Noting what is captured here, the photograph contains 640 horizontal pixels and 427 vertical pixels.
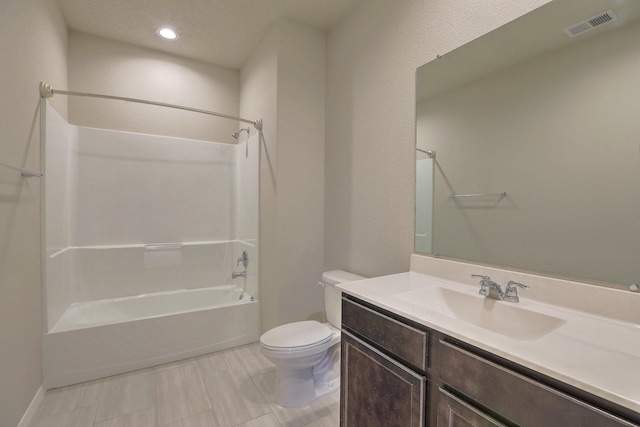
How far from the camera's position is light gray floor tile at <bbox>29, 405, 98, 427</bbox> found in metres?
1.56

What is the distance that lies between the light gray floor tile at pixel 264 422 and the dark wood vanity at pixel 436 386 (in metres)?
0.54

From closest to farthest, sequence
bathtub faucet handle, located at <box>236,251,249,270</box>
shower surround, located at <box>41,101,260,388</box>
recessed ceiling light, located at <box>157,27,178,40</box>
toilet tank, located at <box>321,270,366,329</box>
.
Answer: toilet tank, located at <box>321,270,366,329</box>, shower surround, located at <box>41,101,260,388</box>, recessed ceiling light, located at <box>157,27,178,40</box>, bathtub faucet handle, located at <box>236,251,249,270</box>

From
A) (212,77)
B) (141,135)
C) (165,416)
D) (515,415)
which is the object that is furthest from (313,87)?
(165,416)

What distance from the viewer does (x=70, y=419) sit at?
1.60m

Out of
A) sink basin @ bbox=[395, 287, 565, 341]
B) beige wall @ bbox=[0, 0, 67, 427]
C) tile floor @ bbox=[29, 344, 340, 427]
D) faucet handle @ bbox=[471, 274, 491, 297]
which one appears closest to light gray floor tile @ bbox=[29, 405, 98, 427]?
tile floor @ bbox=[29, 344, 340, 427]

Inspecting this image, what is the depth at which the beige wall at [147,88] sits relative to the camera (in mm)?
2637

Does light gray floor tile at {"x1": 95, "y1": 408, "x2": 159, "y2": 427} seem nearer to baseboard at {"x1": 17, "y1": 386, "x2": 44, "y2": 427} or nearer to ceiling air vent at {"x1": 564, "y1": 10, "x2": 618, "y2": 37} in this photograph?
baseboard at {"x1": 17, "y1": 386, "x2": 44, "y2": 427}

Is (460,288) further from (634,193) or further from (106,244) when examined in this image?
(106,244)

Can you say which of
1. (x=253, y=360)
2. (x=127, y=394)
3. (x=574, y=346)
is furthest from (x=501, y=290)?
(x=127, y=394)

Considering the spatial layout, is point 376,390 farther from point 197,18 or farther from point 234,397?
point 197,18

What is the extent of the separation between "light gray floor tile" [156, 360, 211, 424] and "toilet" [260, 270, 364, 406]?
0.51m

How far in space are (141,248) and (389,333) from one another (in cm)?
272

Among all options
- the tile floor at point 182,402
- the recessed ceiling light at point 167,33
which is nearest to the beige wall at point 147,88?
the recessed ceiling light at point 167,33

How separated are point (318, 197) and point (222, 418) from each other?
1.69 metres
